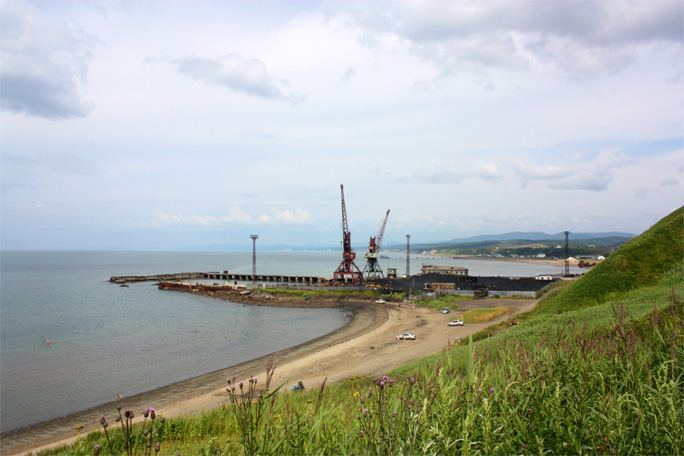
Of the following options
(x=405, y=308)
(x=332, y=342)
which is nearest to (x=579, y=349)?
(x=332, y=342)

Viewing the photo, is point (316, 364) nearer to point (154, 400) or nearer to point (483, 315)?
point (154, 400)

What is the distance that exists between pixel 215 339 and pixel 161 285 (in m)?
51.4

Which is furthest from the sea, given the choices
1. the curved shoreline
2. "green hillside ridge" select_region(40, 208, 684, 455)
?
"green hillside ridge" select_region(40, 208, 684, 455)

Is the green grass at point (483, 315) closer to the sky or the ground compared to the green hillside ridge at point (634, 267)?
closer to the ground

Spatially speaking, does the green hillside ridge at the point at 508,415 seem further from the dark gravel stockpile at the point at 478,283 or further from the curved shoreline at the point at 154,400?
the dark gravel stockpile at the point at 478,283

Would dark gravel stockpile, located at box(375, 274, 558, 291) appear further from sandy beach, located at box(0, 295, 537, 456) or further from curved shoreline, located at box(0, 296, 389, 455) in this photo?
curved shoreline, located at box(0, 296, 389, 455)

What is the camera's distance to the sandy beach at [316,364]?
16.8 meters

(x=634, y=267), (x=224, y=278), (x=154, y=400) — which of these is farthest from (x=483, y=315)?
(x=224, y=278)

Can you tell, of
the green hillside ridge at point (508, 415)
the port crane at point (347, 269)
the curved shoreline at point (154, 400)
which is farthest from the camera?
the port crane at point (347, 269)

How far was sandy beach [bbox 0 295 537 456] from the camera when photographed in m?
16.8

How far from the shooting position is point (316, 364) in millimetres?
25250

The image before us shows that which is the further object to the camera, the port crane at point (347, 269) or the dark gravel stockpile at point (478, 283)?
the port crane at point (347, 269)

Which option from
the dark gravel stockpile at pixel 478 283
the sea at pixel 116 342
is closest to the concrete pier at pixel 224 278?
the dark gravel stockpile at pixel 478 283

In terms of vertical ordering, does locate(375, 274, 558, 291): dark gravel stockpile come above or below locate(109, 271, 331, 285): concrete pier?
above
